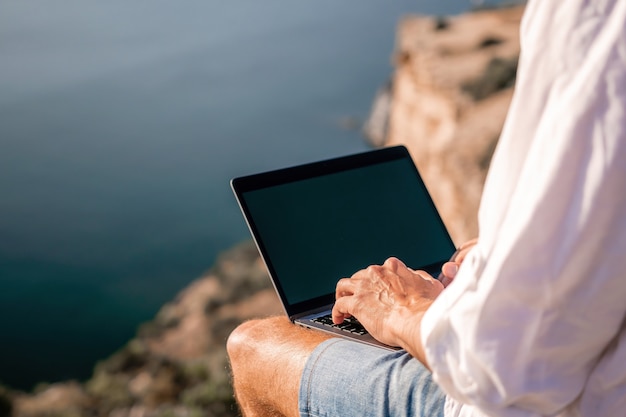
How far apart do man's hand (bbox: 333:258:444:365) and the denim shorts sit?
5cm

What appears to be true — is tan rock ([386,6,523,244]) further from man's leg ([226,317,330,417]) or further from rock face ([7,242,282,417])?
man's leg ([226,317,330,417])

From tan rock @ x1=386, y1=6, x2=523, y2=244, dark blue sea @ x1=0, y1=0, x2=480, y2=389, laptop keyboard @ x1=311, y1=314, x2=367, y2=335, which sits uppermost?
laptop keyboard @ x1=311, y1=314, x2=367, y2=335

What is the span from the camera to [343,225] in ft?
5.73

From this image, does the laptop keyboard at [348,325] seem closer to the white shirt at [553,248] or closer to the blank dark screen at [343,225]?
the blank dark screen at [343,225]

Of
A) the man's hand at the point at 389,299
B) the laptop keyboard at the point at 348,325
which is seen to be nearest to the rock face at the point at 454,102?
the laptop keyboard at the point at 348,325

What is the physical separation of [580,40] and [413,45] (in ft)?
48.5

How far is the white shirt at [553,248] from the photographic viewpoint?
890mm

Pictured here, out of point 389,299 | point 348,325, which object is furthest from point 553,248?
point 348,325

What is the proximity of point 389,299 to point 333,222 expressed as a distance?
463 millimetres

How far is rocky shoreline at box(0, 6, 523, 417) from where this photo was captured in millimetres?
8422

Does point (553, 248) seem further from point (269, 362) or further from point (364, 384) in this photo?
point (269, 362)

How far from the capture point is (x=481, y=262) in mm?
978

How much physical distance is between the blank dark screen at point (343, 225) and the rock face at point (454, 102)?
288 inches

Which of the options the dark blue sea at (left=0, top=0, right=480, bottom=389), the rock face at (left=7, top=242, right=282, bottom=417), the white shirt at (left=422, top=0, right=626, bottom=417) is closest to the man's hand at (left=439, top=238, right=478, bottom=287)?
the white shirt at (left=422, top=0, right=626, bottom=417)
